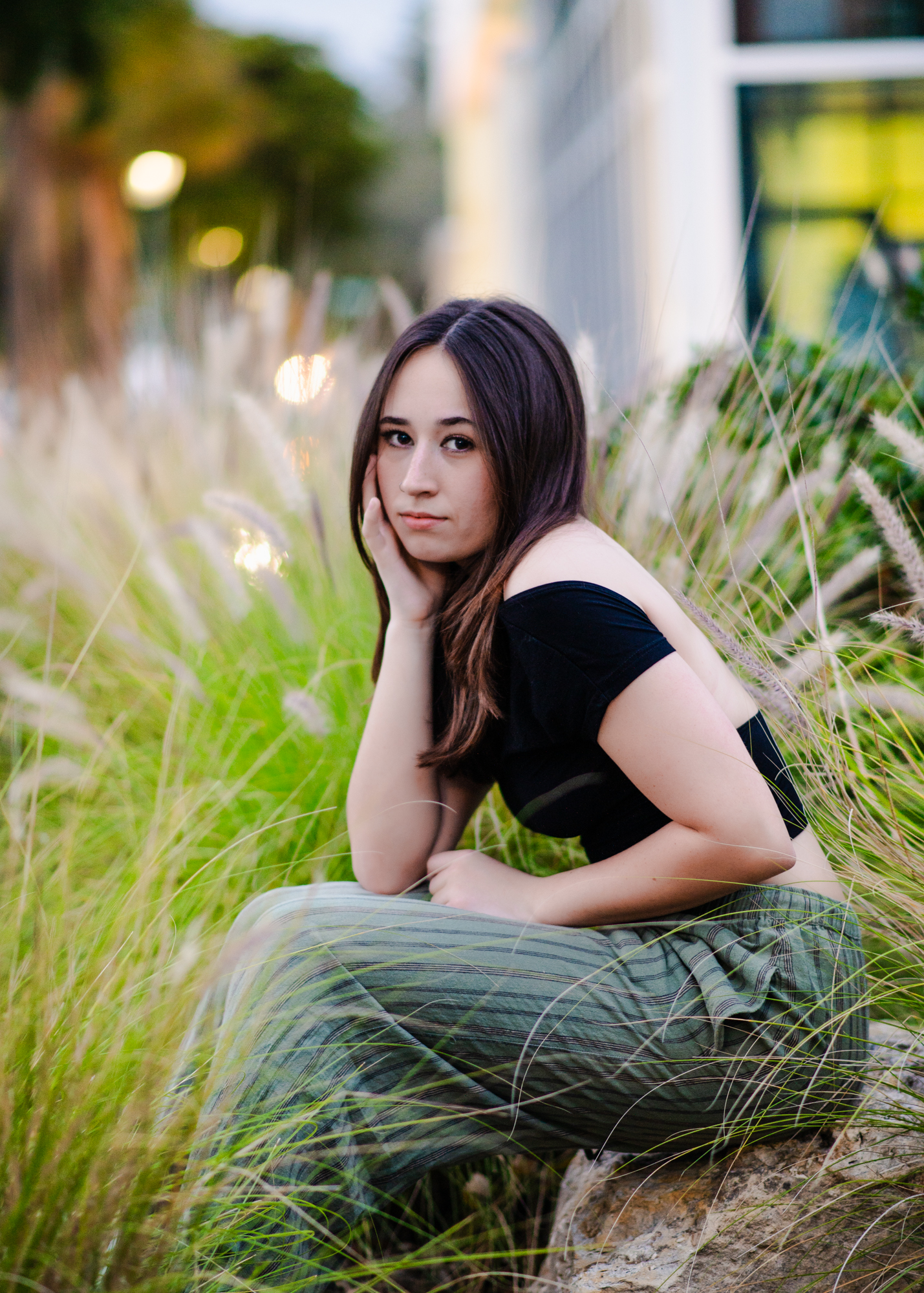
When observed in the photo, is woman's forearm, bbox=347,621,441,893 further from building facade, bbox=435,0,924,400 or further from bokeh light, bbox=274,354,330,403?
building facade, bbox=435,0,924,400

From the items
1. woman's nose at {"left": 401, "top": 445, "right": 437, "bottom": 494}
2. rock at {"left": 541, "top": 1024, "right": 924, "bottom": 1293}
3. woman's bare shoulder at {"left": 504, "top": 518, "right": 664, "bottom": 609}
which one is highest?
woman's nose at {"left": 401, "top": 445, "right": 437, "bottom": 494}

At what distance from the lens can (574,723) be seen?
1.40 m

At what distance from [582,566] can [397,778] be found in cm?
47

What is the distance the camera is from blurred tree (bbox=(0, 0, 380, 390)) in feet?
34.9

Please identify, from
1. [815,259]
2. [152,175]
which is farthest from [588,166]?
[152,175]

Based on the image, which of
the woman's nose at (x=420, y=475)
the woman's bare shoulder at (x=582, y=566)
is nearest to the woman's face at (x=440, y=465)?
the woman's nose at (x=420, y=475)

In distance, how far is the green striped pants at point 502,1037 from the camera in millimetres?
1325

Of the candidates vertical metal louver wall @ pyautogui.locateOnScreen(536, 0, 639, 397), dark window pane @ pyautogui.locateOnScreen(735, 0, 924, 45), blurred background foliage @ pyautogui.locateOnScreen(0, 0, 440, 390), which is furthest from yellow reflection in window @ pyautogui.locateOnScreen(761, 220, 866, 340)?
blurred background foliage @ pyautogui.locateOnScreen(0, 0, 440, 390)

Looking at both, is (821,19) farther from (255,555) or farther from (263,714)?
(263,714)

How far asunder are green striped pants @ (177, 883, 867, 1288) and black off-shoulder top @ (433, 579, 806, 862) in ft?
0.52

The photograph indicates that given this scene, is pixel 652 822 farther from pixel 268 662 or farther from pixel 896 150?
pixel 896 150

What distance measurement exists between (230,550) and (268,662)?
457 mm

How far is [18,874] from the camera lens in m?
2.12

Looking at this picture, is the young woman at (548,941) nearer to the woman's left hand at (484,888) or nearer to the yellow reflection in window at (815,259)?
the woman's left hand at (484,888)
